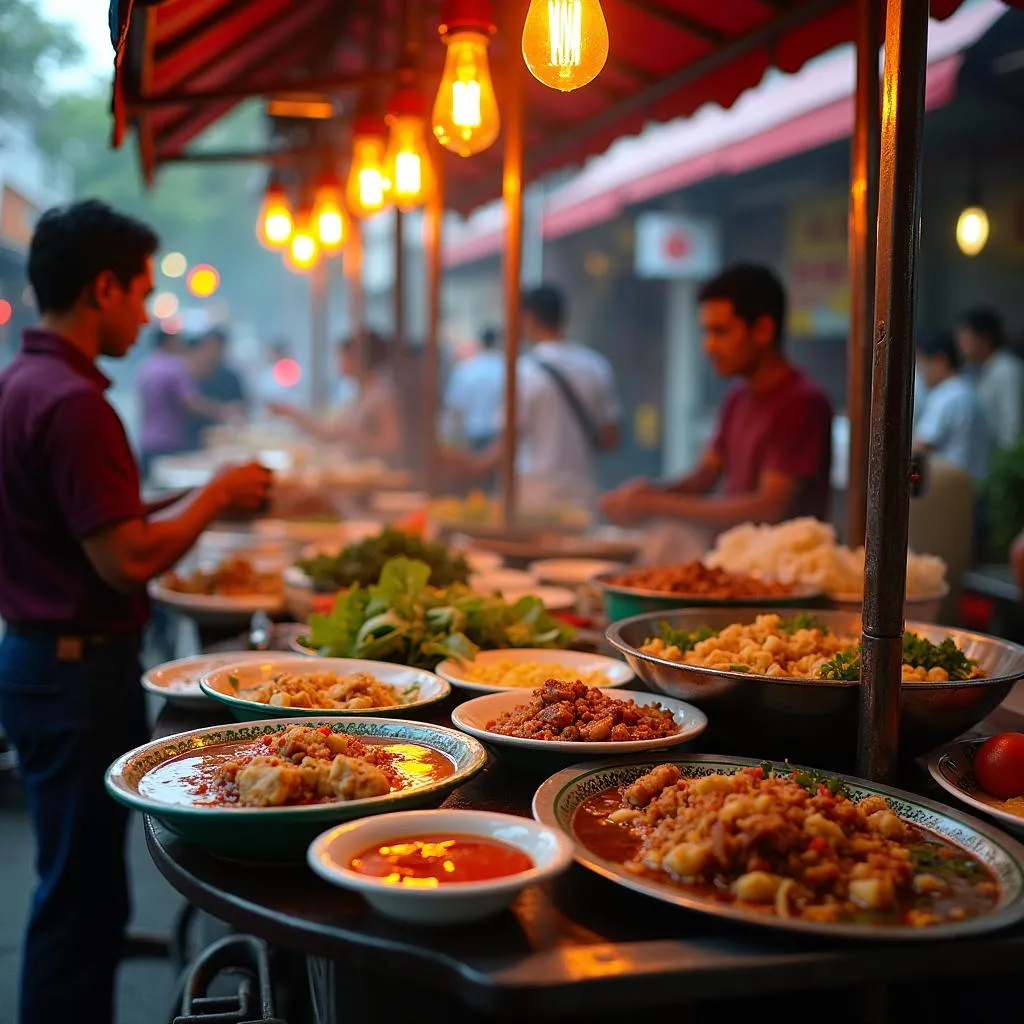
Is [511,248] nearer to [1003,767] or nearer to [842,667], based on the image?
[842,667]

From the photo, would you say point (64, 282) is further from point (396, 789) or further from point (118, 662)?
point (396, 789)

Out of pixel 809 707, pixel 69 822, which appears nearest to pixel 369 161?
pixel 69 822

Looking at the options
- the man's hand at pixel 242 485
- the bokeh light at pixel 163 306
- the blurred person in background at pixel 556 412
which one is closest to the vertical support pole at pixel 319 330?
the blurred person in background at pixel 556 412

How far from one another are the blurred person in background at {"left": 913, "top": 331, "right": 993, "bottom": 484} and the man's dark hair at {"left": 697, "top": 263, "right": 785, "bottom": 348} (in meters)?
3.97

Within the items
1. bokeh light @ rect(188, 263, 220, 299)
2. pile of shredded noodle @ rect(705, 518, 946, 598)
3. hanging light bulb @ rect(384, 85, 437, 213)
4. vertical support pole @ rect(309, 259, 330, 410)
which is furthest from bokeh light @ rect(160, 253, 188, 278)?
pile of shredded noodle @ rect(705, 518, 946, 598)

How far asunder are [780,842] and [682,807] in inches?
8.8

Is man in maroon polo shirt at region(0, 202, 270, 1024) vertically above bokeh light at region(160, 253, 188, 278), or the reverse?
bokeh light at region(160, 253, 188, 278)

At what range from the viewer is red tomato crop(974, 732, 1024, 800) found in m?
1.87

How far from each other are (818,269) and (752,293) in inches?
284

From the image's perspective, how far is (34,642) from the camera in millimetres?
3066

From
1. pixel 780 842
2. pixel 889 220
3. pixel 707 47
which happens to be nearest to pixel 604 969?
pixel 780 842

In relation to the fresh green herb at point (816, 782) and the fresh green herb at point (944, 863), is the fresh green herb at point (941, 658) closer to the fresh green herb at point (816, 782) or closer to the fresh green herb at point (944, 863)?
Answer: the fresh green herb at point (816, 782)

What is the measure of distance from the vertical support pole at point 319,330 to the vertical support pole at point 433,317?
524 centimetres

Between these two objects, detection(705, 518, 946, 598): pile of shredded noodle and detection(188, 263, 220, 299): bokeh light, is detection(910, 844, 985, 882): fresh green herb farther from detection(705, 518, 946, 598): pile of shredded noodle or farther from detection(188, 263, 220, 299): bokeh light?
detection(188, 263, 220, 299): bokeh light
